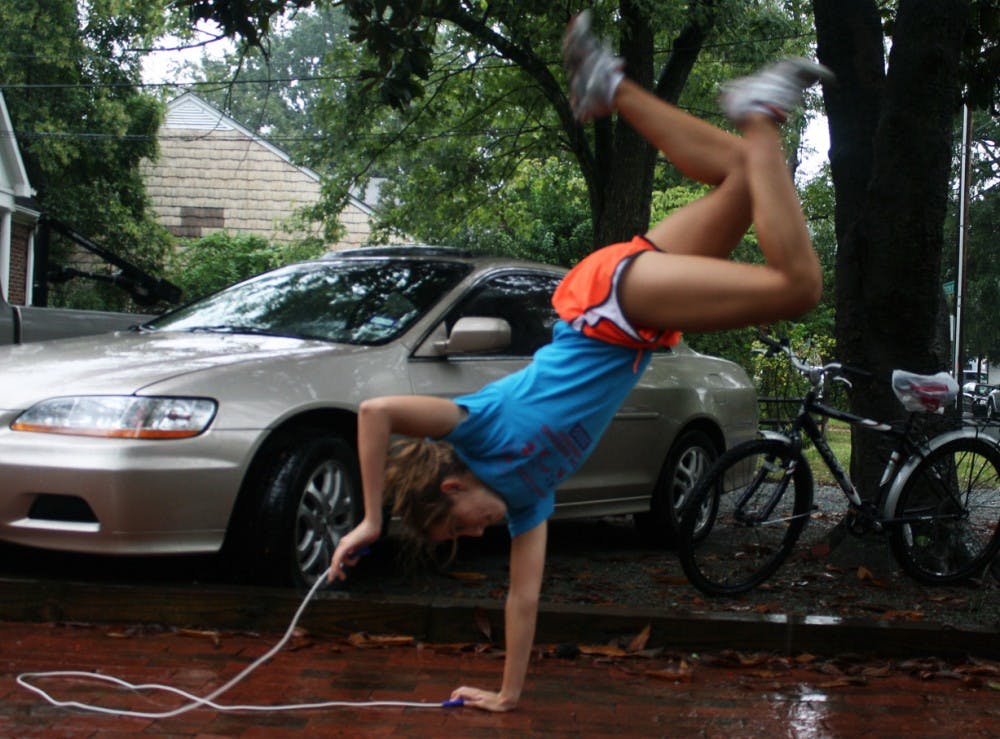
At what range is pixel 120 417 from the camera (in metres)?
5.00

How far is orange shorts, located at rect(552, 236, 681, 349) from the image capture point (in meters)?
3.49

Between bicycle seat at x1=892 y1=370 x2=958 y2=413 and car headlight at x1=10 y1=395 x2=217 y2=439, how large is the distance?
3.25 metres

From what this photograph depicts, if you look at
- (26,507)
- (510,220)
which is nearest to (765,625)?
(26,507)

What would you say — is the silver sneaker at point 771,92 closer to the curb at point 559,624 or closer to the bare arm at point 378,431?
the bare arm at point 378,431

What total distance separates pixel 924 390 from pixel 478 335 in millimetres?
2190

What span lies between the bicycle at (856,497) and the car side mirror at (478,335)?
1258 mm

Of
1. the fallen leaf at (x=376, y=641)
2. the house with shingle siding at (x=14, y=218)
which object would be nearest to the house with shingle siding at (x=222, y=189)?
the house with shingle siding at (x=14, y=218)

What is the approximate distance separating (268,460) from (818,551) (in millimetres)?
3283

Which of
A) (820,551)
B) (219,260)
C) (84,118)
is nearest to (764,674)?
(820,551)

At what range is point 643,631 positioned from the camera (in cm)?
498

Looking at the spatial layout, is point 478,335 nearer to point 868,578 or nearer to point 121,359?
point 121,359

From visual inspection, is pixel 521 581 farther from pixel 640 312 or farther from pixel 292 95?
pixel 292 95

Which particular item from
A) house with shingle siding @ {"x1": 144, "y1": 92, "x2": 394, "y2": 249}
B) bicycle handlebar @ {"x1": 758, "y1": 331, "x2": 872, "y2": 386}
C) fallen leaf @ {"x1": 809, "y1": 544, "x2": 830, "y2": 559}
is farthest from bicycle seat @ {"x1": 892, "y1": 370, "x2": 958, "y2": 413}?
house with shingle siding @ {"x1": 144, "y1": 92, "x2": 394, "y2": 249}

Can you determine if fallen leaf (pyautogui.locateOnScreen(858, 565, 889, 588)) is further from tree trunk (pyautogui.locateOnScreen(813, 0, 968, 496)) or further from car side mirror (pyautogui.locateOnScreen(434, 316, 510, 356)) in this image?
car side mirror (pyautogui.locateOnScreen(434, 316, 510, 356))
